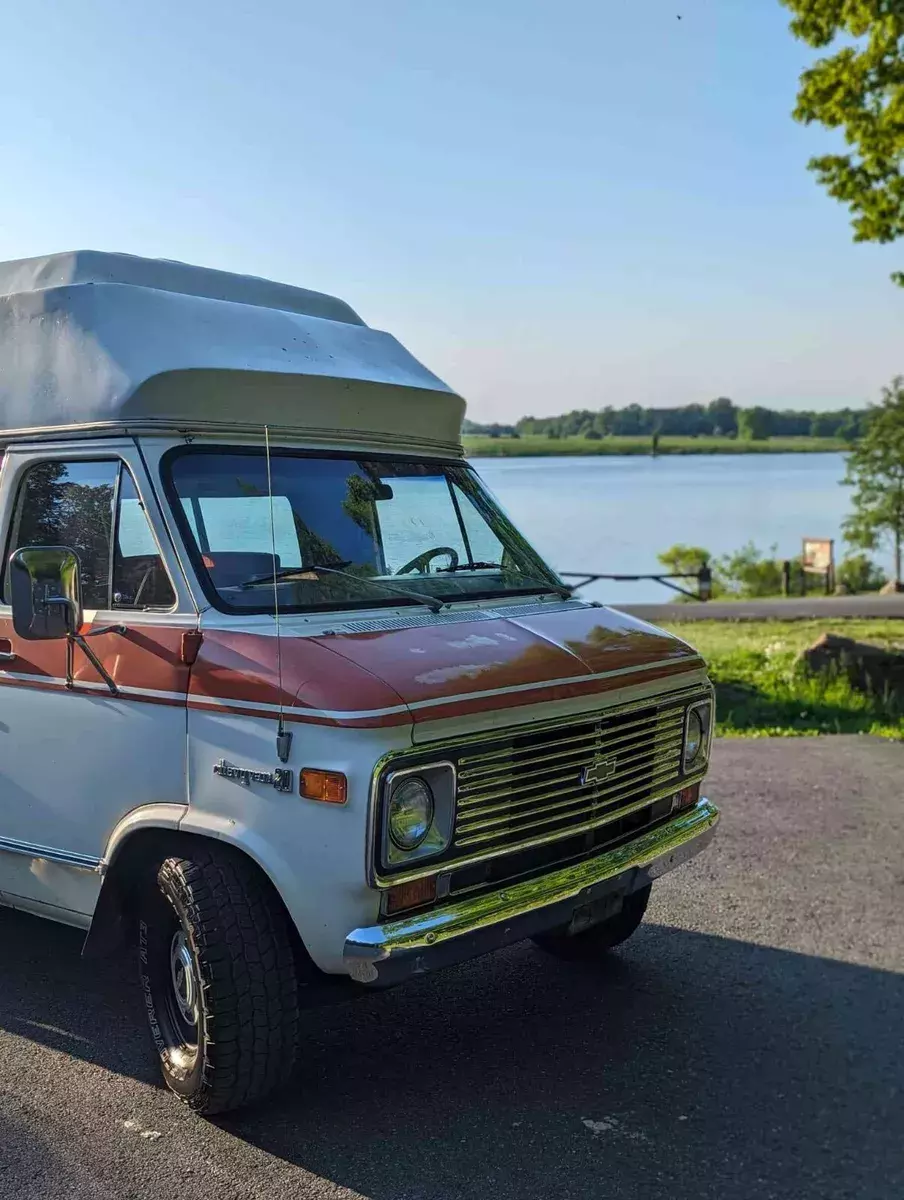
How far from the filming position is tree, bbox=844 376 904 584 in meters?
43.5

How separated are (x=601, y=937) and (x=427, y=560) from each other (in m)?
1.87

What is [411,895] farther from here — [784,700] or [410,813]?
[784,700]

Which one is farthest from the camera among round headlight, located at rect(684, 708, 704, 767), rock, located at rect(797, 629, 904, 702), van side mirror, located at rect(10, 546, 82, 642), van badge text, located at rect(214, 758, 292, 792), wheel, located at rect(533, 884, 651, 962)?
rock, located at rect(797, 629, 904, 702)

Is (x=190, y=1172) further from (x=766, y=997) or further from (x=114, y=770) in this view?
(x=766, y=997)

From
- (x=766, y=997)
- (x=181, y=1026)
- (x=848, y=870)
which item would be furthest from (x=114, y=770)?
(x=848, y=870)

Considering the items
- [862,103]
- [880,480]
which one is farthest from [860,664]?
[880,480]

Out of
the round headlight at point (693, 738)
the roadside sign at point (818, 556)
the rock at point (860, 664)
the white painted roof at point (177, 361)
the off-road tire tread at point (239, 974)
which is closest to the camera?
the off-road tire tread at point (239, 974)

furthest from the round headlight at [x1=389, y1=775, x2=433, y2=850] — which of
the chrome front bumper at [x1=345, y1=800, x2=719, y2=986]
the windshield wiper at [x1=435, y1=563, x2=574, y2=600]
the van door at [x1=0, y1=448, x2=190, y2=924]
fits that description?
the windshield wiper at [x1=435, y1=563, x2=574, y2=600]

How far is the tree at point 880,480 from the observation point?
4347cm

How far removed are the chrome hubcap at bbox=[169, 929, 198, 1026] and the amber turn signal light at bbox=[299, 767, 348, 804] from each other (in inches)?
33.3

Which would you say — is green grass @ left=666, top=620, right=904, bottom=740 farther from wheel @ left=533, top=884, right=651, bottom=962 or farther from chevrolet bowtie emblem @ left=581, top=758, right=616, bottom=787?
chevrolet bowtie emblem @ left=581, top=758, right=616, bottom=787

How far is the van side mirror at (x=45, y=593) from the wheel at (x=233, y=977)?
897mm

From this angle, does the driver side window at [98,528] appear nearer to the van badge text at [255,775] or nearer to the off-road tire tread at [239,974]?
the van badge text at [255,775]

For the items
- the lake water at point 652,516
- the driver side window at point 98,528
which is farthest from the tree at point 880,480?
the driver side window at point 98,528
